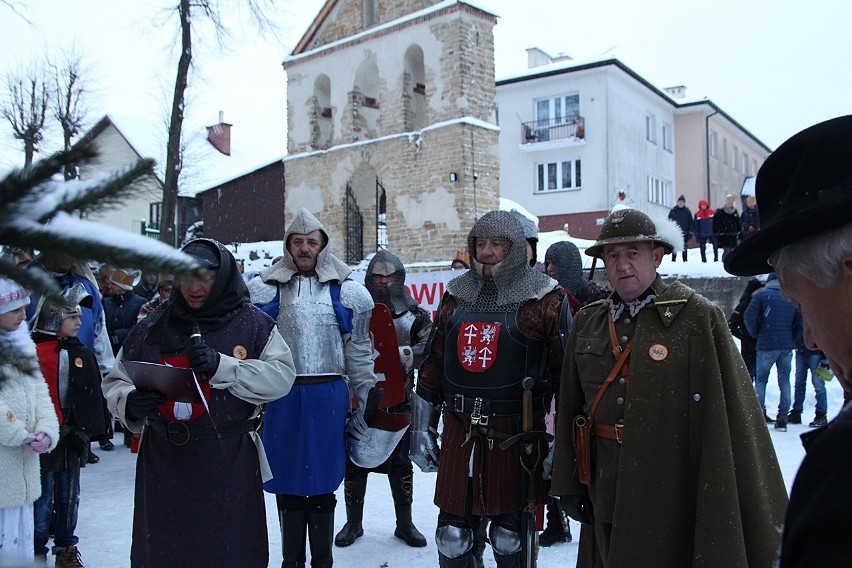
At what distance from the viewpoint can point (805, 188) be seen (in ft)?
3.82

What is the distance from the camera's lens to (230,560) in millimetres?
3041

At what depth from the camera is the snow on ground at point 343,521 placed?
175 inches

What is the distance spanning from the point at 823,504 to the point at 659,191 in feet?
113

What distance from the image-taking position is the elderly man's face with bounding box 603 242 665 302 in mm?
3006

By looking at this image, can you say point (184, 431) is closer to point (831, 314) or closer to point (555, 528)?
point (831, 314)

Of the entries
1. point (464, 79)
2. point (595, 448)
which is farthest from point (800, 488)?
point (464, 79)

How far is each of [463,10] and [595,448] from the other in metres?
17.9

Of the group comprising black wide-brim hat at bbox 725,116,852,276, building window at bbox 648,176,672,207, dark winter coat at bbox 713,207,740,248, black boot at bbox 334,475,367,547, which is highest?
building window at bbox 648,176,672,207

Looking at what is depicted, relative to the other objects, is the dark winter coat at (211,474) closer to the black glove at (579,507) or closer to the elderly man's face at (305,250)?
the elderly man's face at (305,250)

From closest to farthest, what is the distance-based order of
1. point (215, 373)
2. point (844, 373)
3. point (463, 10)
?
point (844, 373) → point (215, 373) → point (463, 10)

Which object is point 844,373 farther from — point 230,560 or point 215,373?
point 230,560

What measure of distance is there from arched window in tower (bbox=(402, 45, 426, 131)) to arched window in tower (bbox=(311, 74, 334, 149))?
3.20 meters

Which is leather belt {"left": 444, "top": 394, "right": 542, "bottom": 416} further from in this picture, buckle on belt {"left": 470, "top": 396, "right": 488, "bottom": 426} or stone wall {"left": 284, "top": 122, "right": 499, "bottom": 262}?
stone wall {"left": 284, "top": 122, "right": 499, "bottom": 262}

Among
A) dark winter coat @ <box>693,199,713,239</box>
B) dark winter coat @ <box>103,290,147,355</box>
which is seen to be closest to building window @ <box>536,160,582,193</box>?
dark winter coat @ <box>693,199,713,239</box>
